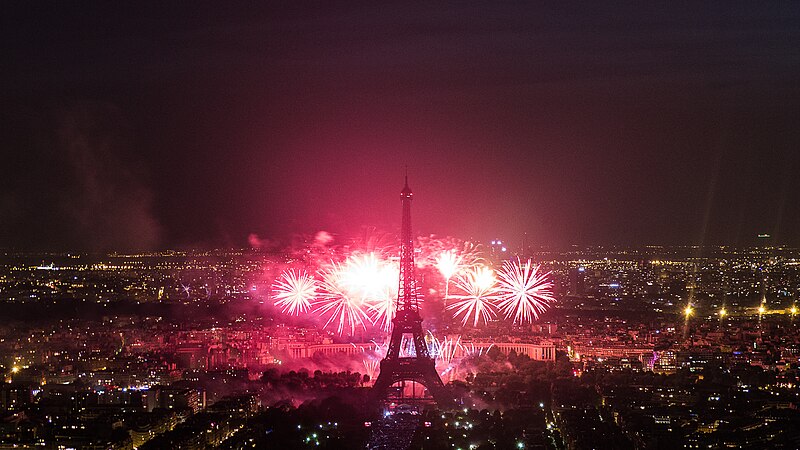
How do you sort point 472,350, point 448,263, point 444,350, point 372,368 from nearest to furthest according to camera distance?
Result: point 372,368 → point 448,263 → point 444,350 → point 472,350

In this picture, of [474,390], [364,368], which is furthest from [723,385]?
[364,368]

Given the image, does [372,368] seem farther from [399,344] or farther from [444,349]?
[399,344]

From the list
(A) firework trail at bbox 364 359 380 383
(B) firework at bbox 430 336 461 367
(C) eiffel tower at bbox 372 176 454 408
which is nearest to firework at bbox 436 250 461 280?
(B) firework at bbox 430 336 461 367

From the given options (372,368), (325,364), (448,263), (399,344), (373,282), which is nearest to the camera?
(399,344)

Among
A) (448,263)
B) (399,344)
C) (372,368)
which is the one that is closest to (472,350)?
(448,263)

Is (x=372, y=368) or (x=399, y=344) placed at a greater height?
(x=399, y=344)

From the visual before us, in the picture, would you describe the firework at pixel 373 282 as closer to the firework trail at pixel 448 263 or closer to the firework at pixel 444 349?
the firework at pixel 444 349

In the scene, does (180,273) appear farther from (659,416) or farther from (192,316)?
(659,416)

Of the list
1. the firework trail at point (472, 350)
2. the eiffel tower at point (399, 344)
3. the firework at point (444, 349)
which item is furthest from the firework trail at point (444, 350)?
the eiffel tower at point (399, 344)

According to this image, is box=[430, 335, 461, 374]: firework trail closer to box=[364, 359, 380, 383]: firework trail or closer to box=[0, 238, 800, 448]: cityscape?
box=[0, 238, 800, 448]: cityscape
